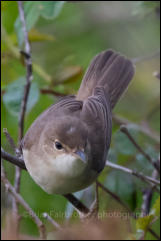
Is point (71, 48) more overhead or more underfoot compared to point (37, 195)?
more overhead

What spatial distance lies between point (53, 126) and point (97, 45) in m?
2.15

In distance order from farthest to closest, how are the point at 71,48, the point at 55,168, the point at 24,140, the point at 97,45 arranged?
the point at 97,45 < the point at 71,48 < the point at 24,140 < the point at 55,168

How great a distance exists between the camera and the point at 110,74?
361 centimetres

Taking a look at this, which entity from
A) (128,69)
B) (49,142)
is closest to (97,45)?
(128,69)

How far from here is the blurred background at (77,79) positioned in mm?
3111

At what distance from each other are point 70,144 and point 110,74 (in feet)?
3.68

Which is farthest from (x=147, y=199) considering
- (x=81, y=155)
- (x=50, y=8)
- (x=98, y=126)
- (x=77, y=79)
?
(x=50, y=8)

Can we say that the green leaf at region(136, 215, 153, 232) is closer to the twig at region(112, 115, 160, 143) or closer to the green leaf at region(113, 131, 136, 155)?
the green leaf at region(113, 131, 136, 155)

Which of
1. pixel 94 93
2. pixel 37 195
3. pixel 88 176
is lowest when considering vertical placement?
pixel 37 195

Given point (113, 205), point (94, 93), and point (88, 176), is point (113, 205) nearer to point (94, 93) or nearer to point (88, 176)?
point (88, 176)

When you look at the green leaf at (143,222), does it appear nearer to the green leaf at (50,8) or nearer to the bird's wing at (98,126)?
the bird's wing at (98,126)

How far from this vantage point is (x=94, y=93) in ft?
10.9

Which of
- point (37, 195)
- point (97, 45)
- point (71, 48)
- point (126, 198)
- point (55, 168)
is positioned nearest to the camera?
point (55, 168)

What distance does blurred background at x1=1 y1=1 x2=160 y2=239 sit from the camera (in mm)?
3111
